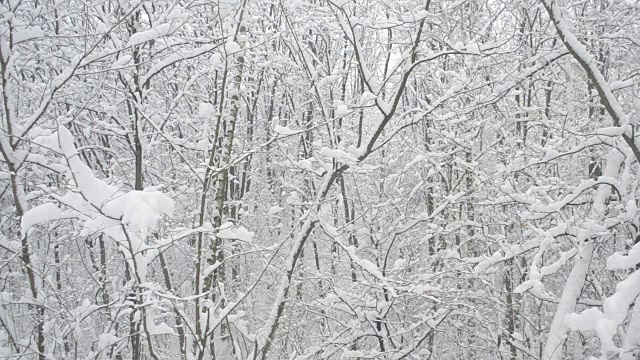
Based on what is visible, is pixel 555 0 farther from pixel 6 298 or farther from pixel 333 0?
pixel 6 298

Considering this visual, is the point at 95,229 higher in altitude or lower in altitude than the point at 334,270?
higher

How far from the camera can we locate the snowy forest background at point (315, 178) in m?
3.28

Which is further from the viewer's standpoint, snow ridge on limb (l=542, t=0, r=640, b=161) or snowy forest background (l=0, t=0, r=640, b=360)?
snow ridge on limb (l=542, t=0, r=640, b=161)

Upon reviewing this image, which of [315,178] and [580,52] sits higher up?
[580,52]

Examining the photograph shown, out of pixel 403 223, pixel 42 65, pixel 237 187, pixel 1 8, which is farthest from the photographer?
pixel 237 187

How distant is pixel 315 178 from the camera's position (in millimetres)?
6914

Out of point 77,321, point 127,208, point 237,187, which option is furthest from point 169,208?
point 237,187

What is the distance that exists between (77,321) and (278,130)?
6.52ft

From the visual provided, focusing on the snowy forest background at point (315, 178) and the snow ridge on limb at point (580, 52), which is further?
the snow ridge on limb at point (580, 52)

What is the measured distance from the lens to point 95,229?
2180 millimetres

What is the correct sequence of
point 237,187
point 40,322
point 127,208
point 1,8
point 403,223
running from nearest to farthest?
point 127,208 < point 1,8 < point 40,322 < point 403,223 < point 237,187

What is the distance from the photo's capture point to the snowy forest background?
3.28m

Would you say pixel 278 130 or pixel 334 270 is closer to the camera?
pixel 278 130

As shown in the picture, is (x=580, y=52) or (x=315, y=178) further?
(x=315, y=178)
